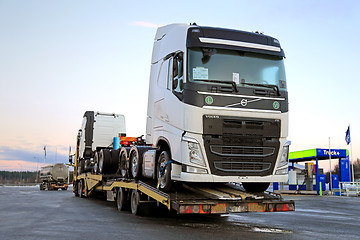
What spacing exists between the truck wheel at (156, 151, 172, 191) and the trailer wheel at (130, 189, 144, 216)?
131 centimetres

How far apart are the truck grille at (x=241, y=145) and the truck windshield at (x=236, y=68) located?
85 cm

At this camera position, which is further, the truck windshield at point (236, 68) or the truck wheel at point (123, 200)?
the truck wheel at point (123, 200)

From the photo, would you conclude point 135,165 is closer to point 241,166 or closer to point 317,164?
point 241,166

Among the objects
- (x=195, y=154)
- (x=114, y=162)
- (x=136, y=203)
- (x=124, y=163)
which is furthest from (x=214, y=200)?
(x=114, y=162)

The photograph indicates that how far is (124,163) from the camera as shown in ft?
38.8

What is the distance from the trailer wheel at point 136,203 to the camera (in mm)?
10109

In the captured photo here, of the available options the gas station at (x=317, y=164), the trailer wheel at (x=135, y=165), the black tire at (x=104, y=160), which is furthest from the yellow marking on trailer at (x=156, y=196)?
the gas station at (x=317, y=164)

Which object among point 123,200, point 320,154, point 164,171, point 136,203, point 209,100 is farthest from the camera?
point 320,154

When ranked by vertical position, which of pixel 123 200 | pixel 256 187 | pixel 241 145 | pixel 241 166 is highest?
pixel 241 145

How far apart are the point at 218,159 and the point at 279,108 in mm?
1833

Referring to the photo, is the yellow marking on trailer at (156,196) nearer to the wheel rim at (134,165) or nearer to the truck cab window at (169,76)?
the wheel rim at (134,165)

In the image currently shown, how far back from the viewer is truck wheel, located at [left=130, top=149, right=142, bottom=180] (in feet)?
33.8

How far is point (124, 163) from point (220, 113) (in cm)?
471

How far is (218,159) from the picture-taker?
8086 millimetres
